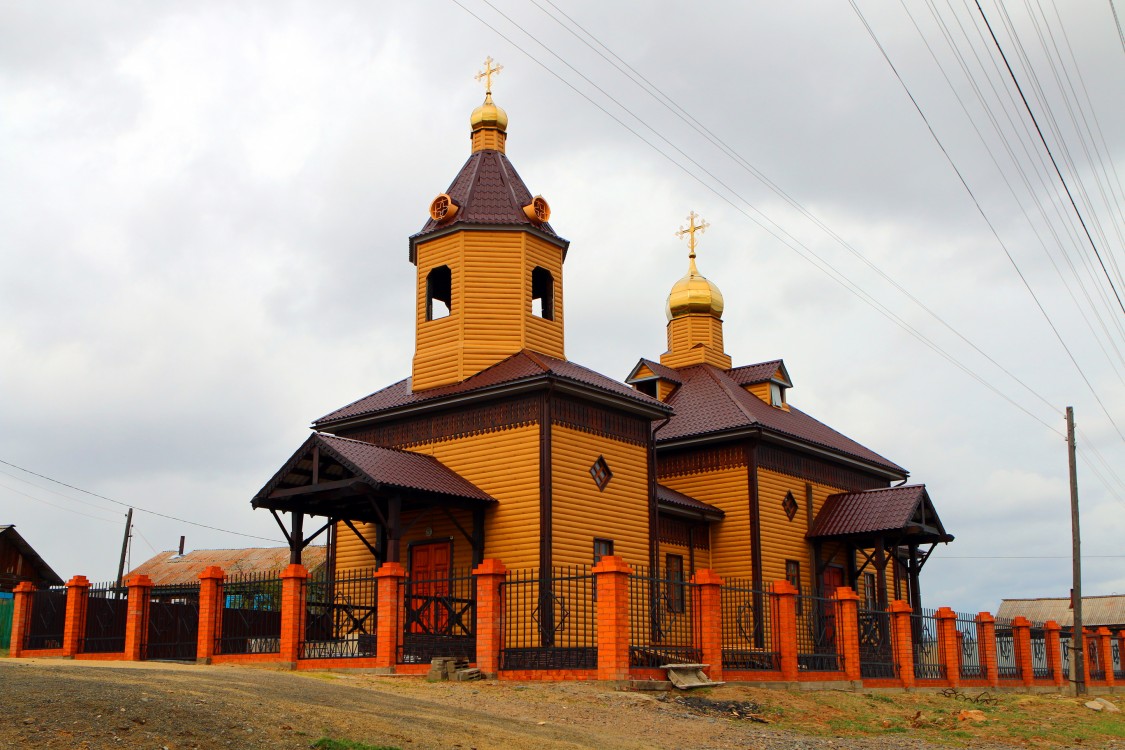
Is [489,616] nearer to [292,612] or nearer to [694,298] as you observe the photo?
[292,612]

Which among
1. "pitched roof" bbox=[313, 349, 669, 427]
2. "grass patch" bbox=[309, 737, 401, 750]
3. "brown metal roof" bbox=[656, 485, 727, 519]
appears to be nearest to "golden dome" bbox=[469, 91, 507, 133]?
"pitched roof" bbox=[313, 349, 669, 427]

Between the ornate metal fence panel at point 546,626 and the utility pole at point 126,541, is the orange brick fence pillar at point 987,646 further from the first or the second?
the utility pole at point 126,541

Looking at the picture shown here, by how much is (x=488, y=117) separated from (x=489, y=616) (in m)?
Result: 13.3

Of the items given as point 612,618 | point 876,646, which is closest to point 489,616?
point 612,618

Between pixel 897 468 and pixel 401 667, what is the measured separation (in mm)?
17945

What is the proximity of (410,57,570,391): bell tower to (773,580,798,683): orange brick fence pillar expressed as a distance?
7219 mm

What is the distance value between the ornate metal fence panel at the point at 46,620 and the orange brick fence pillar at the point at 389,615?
9.39 m

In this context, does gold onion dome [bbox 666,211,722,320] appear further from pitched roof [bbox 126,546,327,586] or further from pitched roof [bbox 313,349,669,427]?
pitched roof [bbox 126,546,327,586]

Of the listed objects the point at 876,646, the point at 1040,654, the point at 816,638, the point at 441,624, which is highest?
the point at 441,624

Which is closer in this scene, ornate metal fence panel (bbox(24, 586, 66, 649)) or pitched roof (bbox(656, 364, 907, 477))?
ornate metal fence panel (bbox(24, 586, 66, 649))

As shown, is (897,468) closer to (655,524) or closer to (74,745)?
(655,524)

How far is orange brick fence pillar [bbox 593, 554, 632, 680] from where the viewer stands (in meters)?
16.3

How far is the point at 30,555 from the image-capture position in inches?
1550

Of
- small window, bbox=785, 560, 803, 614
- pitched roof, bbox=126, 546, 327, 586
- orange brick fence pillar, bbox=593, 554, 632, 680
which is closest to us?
orange brick fence pillar, bbox=593, 554, 632, 680
